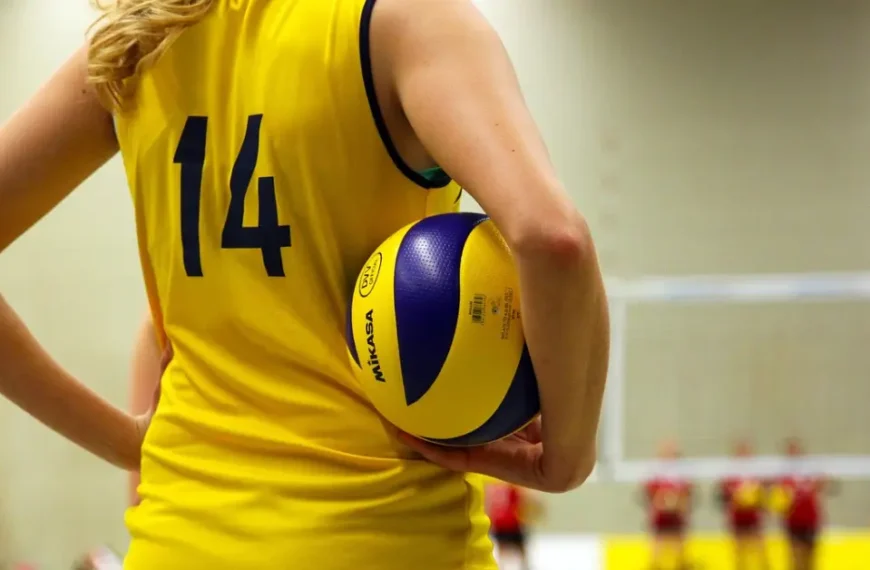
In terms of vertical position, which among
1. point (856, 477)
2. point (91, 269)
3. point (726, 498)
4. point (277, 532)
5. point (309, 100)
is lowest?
point (856, 477)

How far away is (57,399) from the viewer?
37.9 inches

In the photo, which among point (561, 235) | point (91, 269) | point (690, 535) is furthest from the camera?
point (91, 269)

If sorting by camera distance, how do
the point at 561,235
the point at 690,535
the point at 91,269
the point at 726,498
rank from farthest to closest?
the point at 91,269, the point at 690,535, the point at 726,498, the point at 561,235

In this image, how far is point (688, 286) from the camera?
4195 mm

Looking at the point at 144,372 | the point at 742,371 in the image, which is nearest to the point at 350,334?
the point at 144,372

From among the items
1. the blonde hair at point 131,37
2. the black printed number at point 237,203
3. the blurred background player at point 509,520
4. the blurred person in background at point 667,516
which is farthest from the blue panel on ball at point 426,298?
the blurred person in background at point 667,516

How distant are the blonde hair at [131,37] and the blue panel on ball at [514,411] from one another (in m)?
0.40

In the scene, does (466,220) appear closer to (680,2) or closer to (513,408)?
(513,408)

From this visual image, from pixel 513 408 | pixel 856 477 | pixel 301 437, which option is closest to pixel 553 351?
pixel 513 408

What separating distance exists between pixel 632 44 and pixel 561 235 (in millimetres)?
4005

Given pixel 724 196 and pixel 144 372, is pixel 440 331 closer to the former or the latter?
pixel 144 372

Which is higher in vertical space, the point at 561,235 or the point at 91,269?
the point at 561,235

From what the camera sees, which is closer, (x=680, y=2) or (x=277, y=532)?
(x=277, y=532)

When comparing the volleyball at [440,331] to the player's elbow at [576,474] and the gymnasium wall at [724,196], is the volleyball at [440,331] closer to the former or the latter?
the player's elbow at [576,474]
